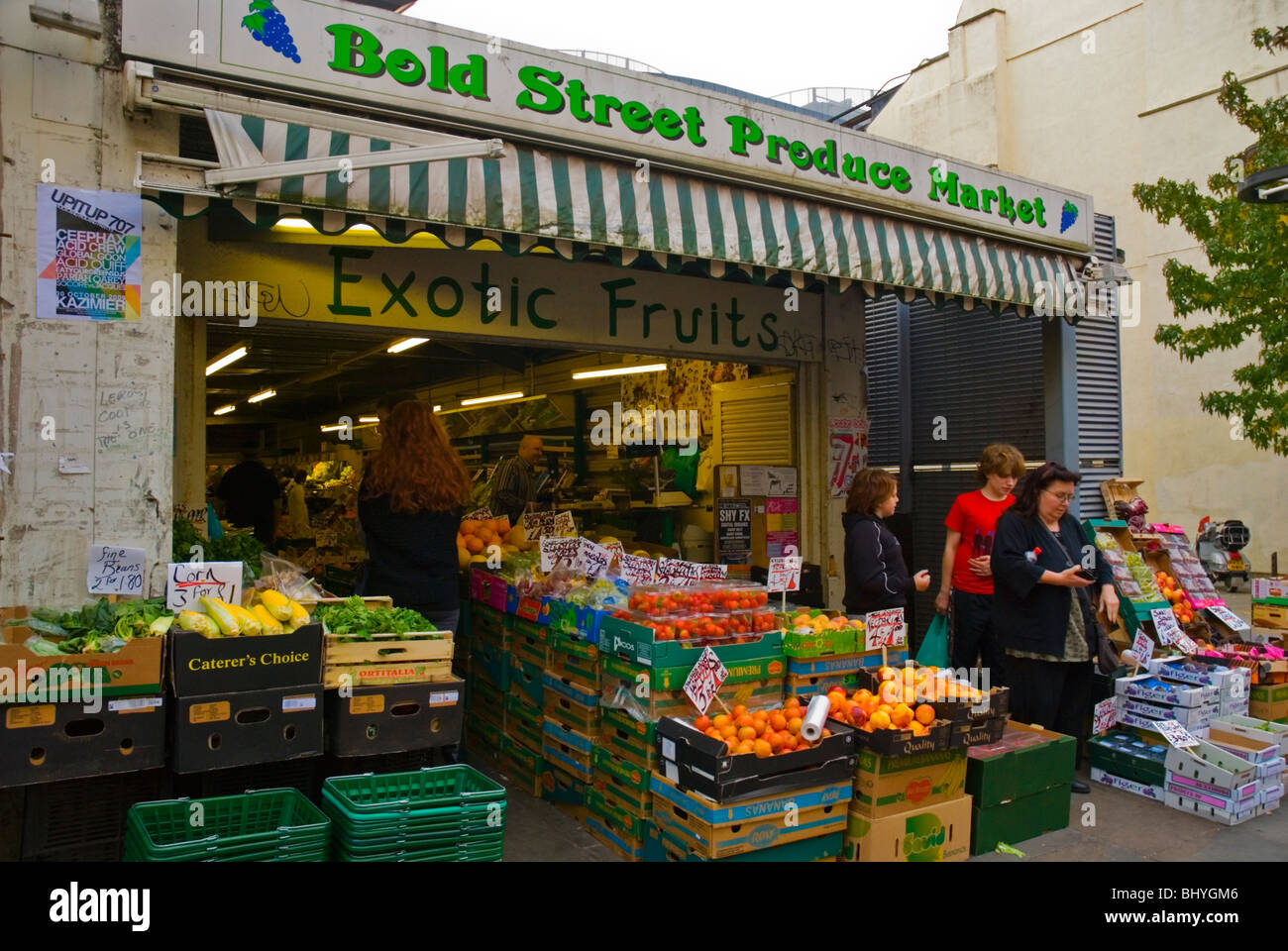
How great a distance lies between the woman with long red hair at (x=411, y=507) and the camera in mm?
5414

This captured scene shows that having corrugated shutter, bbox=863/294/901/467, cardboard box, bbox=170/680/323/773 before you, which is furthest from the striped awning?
corrugated shutter, bbox=863/294/901/467

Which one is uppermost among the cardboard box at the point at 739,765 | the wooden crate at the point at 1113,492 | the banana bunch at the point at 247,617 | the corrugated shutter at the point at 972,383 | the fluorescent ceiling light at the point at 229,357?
the fluorescent ceiling light at the point at 229,357

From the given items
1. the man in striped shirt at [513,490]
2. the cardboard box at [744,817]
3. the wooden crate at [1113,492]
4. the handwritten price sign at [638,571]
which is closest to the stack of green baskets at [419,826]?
the cardboard box at [744,817]

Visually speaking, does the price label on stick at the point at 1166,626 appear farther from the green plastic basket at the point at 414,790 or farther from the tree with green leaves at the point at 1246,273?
the green plastic basket at the point at 414,790

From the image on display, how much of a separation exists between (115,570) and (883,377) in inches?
298

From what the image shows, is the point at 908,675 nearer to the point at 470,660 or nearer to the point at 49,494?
the point at 470,660

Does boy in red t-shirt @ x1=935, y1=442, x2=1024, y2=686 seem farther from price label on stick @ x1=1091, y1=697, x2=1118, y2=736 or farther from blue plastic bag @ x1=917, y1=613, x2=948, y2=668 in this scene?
price label on stick @ x1=1091, y1=697, x2=1118, y2=736

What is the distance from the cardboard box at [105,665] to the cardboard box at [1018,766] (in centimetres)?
392

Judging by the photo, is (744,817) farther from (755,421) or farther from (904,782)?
(755,421)

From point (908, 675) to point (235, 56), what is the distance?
4609 mm

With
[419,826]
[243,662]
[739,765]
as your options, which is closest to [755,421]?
[739,765]

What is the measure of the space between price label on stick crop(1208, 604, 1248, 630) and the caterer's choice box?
23.3 ft
